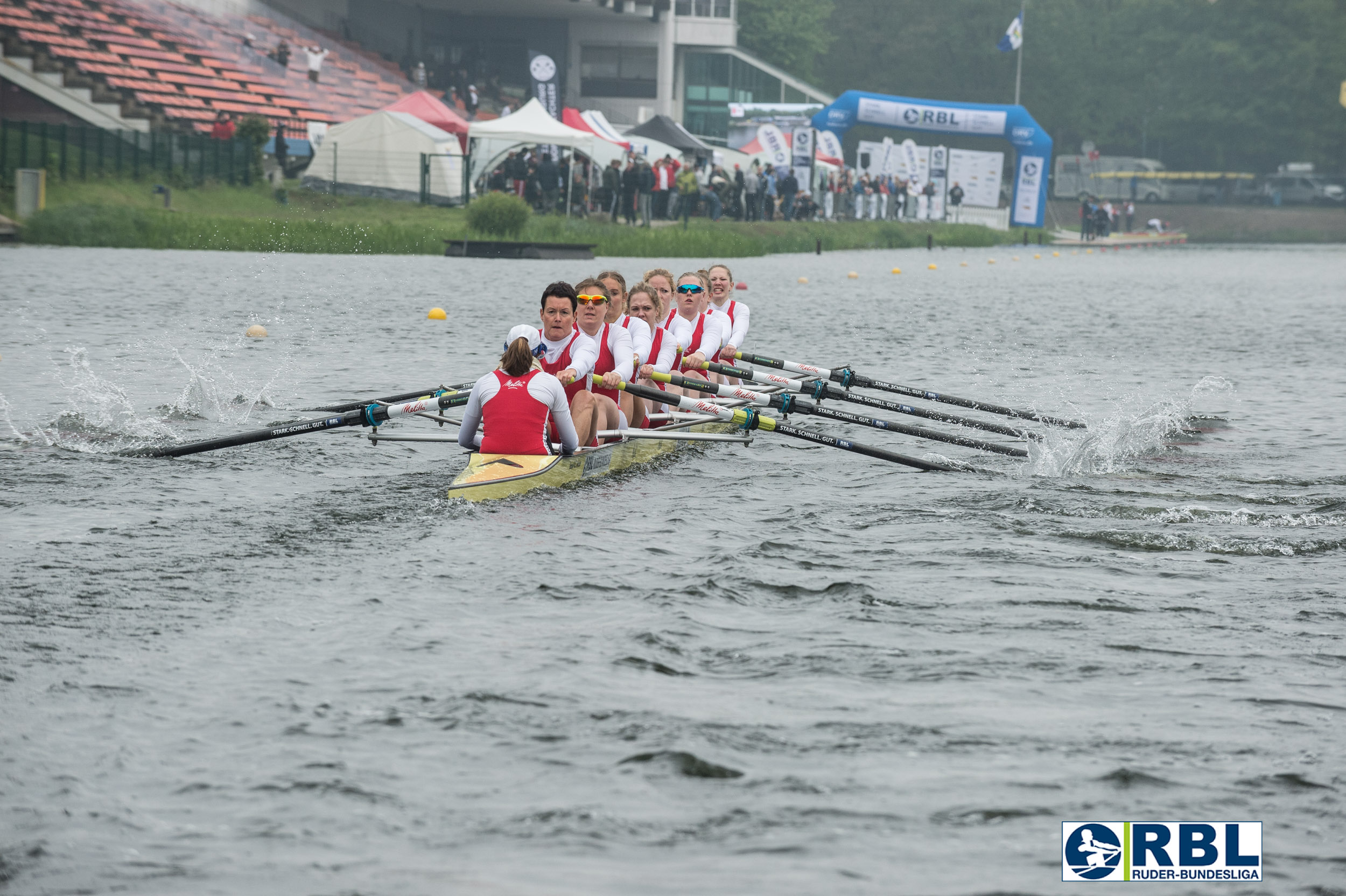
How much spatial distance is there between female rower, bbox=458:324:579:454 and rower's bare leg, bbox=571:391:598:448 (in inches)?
29.4

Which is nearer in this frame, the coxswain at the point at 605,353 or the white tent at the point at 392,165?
the coxswain at the point at 605,353

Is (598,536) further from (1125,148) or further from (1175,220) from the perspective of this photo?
(1125,148)

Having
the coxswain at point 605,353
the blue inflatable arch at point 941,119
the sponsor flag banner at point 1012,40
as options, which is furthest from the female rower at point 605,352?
the sponsor flag banner at point 1012,40

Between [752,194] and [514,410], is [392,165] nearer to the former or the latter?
[752,194]

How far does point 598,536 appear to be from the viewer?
847 centimetres

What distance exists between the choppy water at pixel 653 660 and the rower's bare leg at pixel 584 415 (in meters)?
0.41

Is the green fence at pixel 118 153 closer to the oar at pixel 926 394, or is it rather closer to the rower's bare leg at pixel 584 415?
the oar at pixel 926 394

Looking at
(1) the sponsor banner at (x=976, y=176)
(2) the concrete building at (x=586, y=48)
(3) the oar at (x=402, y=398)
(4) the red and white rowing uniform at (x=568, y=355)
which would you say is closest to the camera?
(4) the red and white rowing uniform at (x=568, y=355)

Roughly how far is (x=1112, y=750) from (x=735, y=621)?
1988mm

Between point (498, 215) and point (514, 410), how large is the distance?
25068 mm

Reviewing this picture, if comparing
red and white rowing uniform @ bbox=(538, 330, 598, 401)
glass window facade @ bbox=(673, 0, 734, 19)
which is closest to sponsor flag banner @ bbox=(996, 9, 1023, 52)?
glass window facade @ bbox=(673, 0, 734, 19)

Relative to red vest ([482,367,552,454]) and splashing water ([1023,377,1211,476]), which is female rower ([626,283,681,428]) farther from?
splashing water ([1023,377,1211,476])

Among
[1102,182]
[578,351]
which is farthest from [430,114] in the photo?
[1102,182]

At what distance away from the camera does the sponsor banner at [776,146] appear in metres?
52.1
